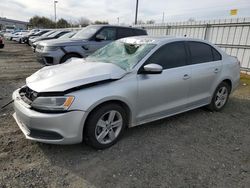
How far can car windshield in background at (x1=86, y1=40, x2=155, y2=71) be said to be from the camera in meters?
3.21

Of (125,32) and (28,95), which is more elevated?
(125,32)

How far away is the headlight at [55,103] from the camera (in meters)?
2.49

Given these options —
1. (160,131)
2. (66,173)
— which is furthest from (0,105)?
(160,131)

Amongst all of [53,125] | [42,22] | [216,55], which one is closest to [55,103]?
[53,125]

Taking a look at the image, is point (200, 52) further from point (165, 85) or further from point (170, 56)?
point (165, 85)

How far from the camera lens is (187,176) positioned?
2473 mm

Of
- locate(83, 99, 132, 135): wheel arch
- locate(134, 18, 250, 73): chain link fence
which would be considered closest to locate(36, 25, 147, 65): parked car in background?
locate(134, 18, 250, 73): chain link fence

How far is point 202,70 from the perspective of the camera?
12.9ft

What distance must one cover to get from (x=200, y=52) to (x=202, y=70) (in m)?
0.41

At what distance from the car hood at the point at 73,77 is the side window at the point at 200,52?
1669 millimetres

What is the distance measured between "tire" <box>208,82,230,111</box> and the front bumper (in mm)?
3090

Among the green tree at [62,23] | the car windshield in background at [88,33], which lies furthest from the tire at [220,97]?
the green tree at [62,23]

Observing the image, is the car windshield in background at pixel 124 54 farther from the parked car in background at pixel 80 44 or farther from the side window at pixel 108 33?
the side window at pixel 108 33

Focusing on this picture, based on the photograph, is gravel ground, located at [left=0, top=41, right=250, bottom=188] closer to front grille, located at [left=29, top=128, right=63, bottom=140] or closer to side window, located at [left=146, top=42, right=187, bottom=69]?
front grille, located at [left=29, top=128, right=63, bottom=140]
